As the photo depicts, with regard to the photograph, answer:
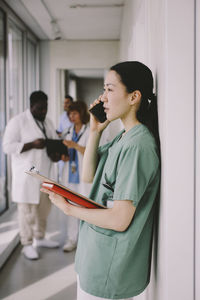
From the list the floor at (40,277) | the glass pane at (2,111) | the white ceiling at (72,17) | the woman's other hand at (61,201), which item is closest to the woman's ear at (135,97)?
the woman's other hand at (61,201)

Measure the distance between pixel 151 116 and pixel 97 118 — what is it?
264mm

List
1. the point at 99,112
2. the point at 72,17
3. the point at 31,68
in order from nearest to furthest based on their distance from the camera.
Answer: the point at 99,112
the point at 72,17
the point at 31,68

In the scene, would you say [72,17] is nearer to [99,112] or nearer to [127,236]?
[99,112]

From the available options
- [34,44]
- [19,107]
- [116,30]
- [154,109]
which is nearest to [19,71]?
[19,107]

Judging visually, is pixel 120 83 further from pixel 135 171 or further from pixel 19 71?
pixel 19 71

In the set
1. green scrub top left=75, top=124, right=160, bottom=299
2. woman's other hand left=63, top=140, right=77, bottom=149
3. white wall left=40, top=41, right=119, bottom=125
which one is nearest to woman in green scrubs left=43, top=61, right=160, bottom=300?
green scrub top left=75, top=124, right=160, bottom=299

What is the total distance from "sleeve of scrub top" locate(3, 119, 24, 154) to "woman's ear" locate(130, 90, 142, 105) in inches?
80.2

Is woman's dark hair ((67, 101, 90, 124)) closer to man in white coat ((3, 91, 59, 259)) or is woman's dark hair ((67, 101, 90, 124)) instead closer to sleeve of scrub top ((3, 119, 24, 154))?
man in white coat ((3, 91, 59, 259))

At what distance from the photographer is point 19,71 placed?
545 centimetres

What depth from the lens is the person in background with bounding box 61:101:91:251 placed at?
333 centimetres

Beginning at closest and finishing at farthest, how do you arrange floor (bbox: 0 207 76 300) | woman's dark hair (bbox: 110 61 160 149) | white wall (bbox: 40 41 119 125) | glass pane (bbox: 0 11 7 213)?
woman's dark hair (bbox: 110 61 160 149) → floor (bbox: 0 207 76 300) → glass pane (bbox: 0 11 7 213) → white wall (bbox: 40 41 119 125)

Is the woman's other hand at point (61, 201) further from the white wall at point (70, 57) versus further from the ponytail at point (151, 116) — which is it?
the white wall at point (70, 57)

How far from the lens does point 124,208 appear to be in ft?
3.37

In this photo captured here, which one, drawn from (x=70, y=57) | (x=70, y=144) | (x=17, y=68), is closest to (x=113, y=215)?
(x=70, y=144)
